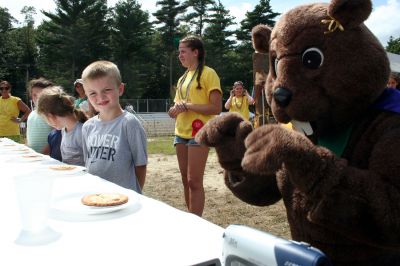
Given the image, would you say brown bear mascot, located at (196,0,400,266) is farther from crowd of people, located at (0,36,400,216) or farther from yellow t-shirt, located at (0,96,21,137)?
yellow t-shirt, located at (0,96,21,137)

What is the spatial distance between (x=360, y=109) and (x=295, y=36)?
0.97ft

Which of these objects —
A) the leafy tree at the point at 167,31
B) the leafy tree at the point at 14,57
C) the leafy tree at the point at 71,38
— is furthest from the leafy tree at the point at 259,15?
the leafy tree at the point at 14,57

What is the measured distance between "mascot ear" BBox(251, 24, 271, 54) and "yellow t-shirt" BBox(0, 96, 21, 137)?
598cm

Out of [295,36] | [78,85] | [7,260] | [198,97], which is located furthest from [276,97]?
[78,85]

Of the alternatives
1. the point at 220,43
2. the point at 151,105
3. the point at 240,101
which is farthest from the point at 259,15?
the point at 240,101

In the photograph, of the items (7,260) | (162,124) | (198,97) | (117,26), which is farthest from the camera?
(117,26)

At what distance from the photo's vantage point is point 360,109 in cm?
111

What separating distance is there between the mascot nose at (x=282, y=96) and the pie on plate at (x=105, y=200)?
0.65m

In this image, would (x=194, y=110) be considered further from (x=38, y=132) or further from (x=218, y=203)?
(x=38, y=132)

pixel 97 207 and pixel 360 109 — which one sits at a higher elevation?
pixel 360 109

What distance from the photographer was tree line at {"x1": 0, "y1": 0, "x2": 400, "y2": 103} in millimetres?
36594

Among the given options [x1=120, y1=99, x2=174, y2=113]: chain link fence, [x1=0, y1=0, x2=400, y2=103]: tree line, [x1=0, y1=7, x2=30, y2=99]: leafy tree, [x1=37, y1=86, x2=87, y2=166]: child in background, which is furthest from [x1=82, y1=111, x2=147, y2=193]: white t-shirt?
[x1=0, y1=7, x2=30, y2=99]: leafy tree

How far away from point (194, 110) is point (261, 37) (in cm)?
154

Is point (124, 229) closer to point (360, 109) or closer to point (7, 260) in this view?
point (7, 260)
